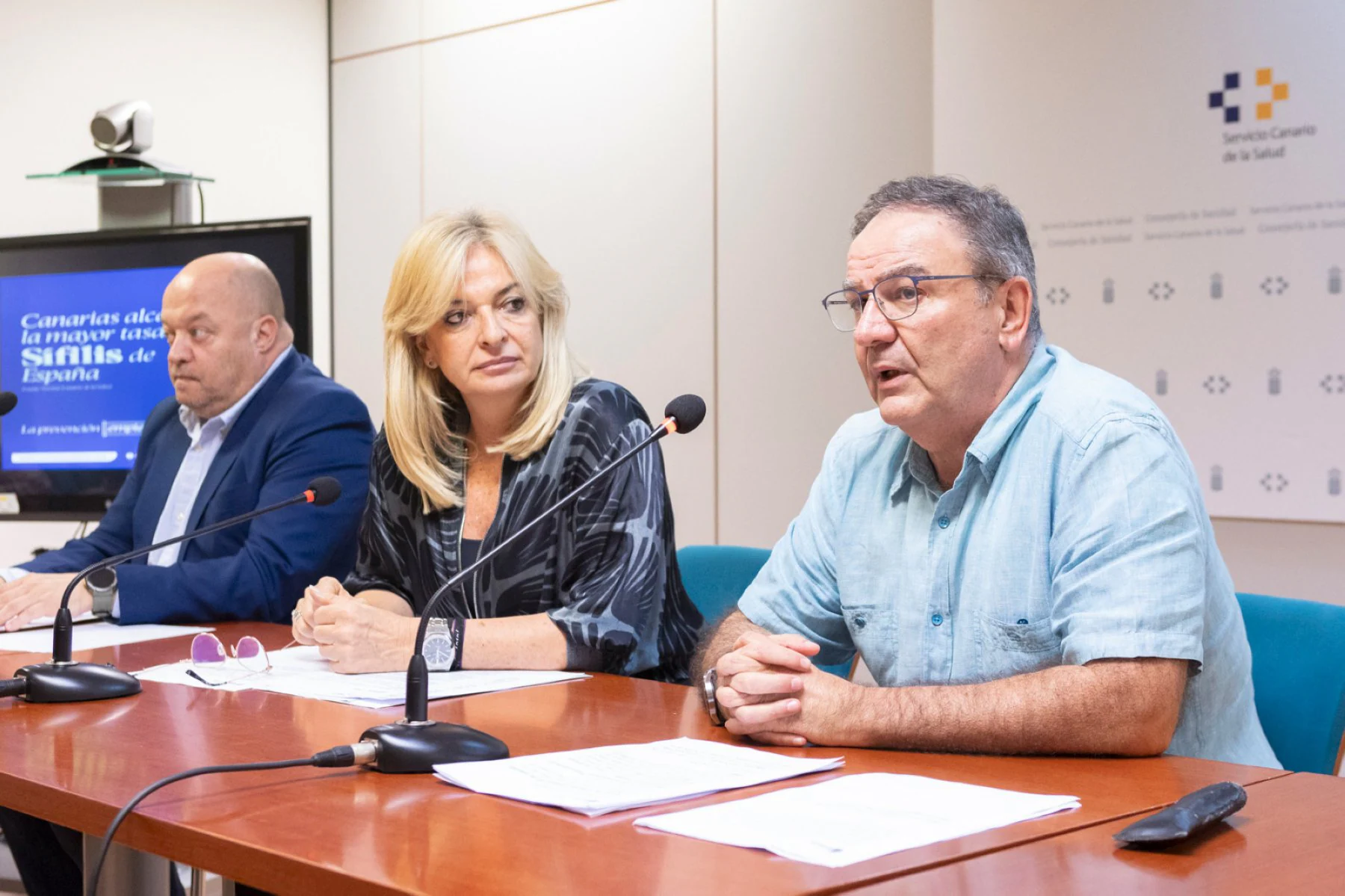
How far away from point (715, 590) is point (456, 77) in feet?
8.55

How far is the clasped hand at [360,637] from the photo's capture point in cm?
179

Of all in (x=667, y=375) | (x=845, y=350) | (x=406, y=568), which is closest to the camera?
(x=406, y=568)

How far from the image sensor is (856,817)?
3.43ft

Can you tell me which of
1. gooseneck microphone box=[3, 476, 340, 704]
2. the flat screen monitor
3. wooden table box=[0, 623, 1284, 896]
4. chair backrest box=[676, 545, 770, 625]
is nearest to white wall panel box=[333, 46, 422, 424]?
the flat screen monitor

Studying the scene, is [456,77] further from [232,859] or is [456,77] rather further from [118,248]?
[232,859]

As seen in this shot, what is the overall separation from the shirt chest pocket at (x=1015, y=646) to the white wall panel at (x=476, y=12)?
300 cm

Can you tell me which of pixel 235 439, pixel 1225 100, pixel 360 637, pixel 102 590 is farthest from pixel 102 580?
pixel 1225 100

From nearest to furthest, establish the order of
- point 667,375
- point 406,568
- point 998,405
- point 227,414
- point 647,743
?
point 647,743 → point 998,405 → point 406,568 → point 227,414 → point 667,375

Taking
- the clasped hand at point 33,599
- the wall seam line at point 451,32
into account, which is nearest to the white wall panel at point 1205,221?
the wall seam line at point 451,32

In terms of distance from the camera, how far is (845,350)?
3.59 meters

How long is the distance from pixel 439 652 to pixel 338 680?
146mm

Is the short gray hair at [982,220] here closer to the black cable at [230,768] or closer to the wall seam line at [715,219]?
the black cable at [230,768]

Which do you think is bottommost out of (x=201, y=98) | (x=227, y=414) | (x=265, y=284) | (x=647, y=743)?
(x=647, y=743)

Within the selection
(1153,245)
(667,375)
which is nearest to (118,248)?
(667,375)
